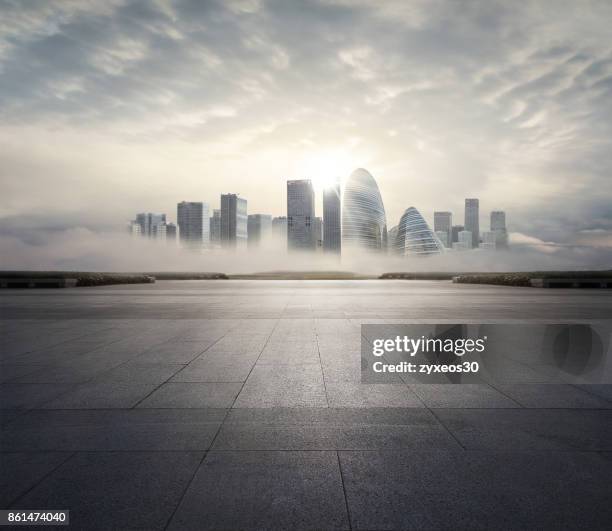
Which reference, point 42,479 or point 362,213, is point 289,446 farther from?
point 362,213

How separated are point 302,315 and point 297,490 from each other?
11.5 metres

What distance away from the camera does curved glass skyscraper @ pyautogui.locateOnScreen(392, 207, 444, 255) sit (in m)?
127

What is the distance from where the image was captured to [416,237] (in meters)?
130

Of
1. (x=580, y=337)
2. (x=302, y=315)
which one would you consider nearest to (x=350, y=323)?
(x=302, y=315)

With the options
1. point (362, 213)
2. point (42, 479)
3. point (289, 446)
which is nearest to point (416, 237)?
point (362, 213)

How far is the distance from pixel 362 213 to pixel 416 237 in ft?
111

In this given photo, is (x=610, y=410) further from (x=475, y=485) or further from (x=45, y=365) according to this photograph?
(x=45, y=365)

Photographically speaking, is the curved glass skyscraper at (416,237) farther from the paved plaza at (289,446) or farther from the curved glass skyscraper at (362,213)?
the paved plaza at (289,446)

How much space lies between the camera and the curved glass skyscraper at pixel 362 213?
158m

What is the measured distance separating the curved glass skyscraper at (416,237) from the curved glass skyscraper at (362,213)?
2353 centimetres

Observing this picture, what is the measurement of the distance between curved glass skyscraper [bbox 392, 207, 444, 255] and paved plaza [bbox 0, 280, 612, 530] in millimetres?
125263

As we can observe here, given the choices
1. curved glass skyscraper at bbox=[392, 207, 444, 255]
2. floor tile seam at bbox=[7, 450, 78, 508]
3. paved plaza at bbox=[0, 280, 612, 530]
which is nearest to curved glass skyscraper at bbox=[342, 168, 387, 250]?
curved glass skyscraper at bbox=[392, 207, 444, 255]

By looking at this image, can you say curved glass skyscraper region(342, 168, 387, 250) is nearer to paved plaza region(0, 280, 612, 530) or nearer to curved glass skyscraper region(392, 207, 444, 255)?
curved glass skyscraper region(392, 207, 444, 255)

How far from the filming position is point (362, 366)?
7.45m
